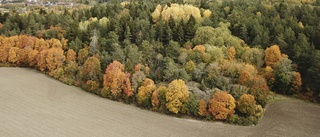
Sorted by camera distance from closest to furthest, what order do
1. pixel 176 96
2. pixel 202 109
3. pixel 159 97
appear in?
pixel 202 109
pixel 176 96
pixel 159 97

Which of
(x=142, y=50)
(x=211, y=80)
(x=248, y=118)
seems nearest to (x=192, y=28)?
(x=142, y=50)

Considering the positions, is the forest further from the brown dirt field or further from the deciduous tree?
the brown dirt field

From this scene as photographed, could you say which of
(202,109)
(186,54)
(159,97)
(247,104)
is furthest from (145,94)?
(247,104)

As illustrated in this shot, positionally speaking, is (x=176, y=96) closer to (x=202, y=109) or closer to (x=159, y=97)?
(x=159, y=97)

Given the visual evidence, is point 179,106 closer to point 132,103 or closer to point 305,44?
point 132,103

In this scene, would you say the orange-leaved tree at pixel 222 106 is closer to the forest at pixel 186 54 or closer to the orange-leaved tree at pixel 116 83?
the forest at pixel 186 54

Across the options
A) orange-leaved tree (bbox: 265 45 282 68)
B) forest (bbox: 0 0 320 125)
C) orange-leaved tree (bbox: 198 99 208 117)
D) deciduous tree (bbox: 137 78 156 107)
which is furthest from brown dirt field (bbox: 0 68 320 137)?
orange-leaved tree (bbox: 265 45 282 68)

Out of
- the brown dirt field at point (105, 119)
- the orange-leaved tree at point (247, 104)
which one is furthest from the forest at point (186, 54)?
the brown dirt field at point (105, 119)
